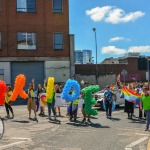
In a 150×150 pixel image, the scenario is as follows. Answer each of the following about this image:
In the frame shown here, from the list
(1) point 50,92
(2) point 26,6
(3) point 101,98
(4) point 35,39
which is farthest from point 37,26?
(1) point 50,92

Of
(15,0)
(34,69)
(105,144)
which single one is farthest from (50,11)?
(105,144)

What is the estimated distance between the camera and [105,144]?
10.5 meters

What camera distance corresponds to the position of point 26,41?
1544 inches

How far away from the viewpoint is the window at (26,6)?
39281 mm

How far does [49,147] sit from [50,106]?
7.51 m

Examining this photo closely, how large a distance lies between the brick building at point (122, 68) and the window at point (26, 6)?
46.0 feet

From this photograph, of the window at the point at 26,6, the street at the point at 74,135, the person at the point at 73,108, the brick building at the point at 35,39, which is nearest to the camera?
the street at the point at 74,135

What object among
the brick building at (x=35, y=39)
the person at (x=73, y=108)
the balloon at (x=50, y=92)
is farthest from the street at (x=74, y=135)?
Answer: the brick building at (x=35, y=39)

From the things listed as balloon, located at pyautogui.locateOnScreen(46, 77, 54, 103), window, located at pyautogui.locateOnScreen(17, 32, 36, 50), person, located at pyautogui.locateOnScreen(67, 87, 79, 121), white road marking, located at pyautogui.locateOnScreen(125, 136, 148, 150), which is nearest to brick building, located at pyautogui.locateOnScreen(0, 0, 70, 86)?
window, located at pyautogui.locateOnScreen(17, 32, 36, 50)

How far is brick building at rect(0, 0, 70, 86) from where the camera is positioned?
38.6m

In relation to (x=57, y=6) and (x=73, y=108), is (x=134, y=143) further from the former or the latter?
(x=57, y=6)

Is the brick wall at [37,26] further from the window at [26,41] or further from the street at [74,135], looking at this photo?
the street at [74,135]

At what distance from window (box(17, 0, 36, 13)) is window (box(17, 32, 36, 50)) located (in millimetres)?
2636

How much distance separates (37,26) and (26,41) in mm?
2047
